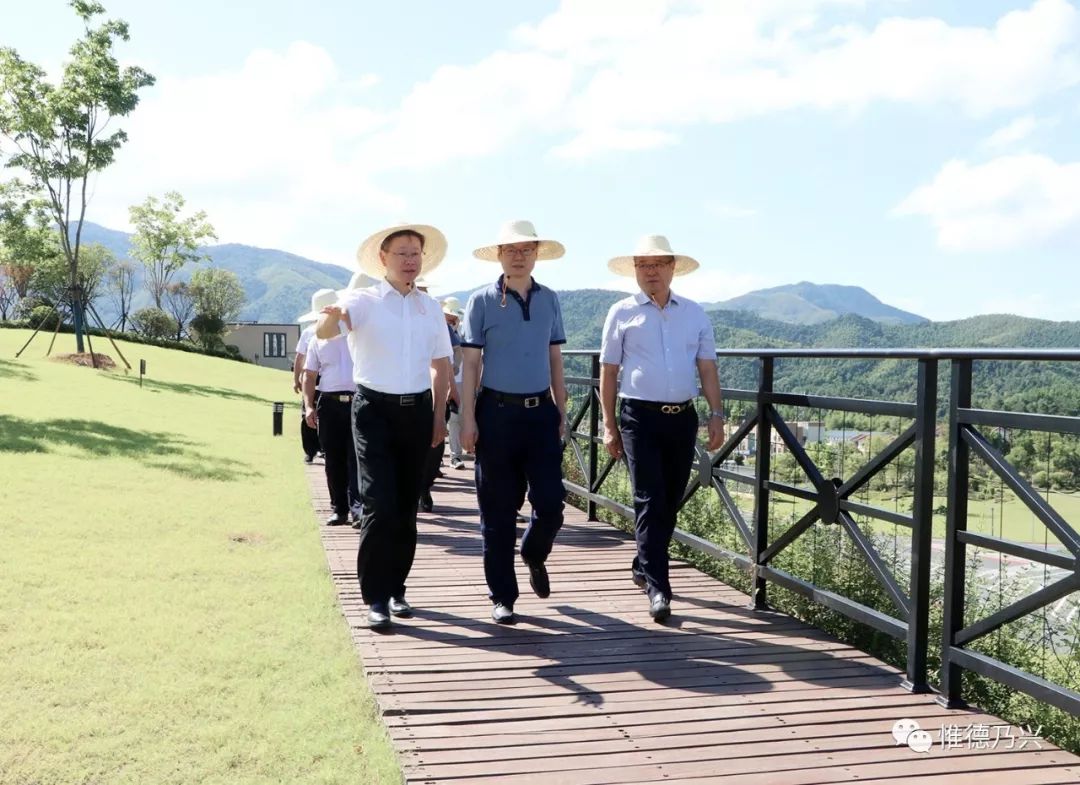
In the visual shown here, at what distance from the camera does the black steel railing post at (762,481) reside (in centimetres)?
499

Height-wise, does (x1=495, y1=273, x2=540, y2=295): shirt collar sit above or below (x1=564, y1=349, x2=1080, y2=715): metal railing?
above

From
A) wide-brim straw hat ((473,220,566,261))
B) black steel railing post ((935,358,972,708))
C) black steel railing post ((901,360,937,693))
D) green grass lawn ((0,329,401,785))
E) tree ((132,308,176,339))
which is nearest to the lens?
green grass lawn ((0,329,401,785))

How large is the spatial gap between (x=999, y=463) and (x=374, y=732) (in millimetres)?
2341

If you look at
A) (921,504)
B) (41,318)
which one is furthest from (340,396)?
(41,318)

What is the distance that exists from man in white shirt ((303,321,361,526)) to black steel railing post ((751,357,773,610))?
9.84ft

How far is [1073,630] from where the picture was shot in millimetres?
4266

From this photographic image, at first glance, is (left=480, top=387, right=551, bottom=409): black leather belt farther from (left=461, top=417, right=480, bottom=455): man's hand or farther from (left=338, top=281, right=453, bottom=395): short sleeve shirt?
(left=338, top=281, right=453, bottom=395): short sleeve shirt

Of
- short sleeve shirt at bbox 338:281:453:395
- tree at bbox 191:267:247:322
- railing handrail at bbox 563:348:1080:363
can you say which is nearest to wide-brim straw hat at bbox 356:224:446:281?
short sleeve shirt at bbox 338:281:453:395

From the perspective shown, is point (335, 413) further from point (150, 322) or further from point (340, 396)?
point (150, 322)

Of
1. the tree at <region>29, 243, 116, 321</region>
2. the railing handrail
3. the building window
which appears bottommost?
the railing handrail

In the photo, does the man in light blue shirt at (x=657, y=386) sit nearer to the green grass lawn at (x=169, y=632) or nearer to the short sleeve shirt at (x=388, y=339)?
the short sleeve shirt at (x=388, y=339)

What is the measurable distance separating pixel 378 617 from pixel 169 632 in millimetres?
998

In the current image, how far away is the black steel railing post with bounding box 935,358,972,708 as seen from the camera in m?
3.59

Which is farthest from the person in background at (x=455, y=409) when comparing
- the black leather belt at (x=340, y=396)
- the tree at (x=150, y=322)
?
the tree at (x=150, y=322)
